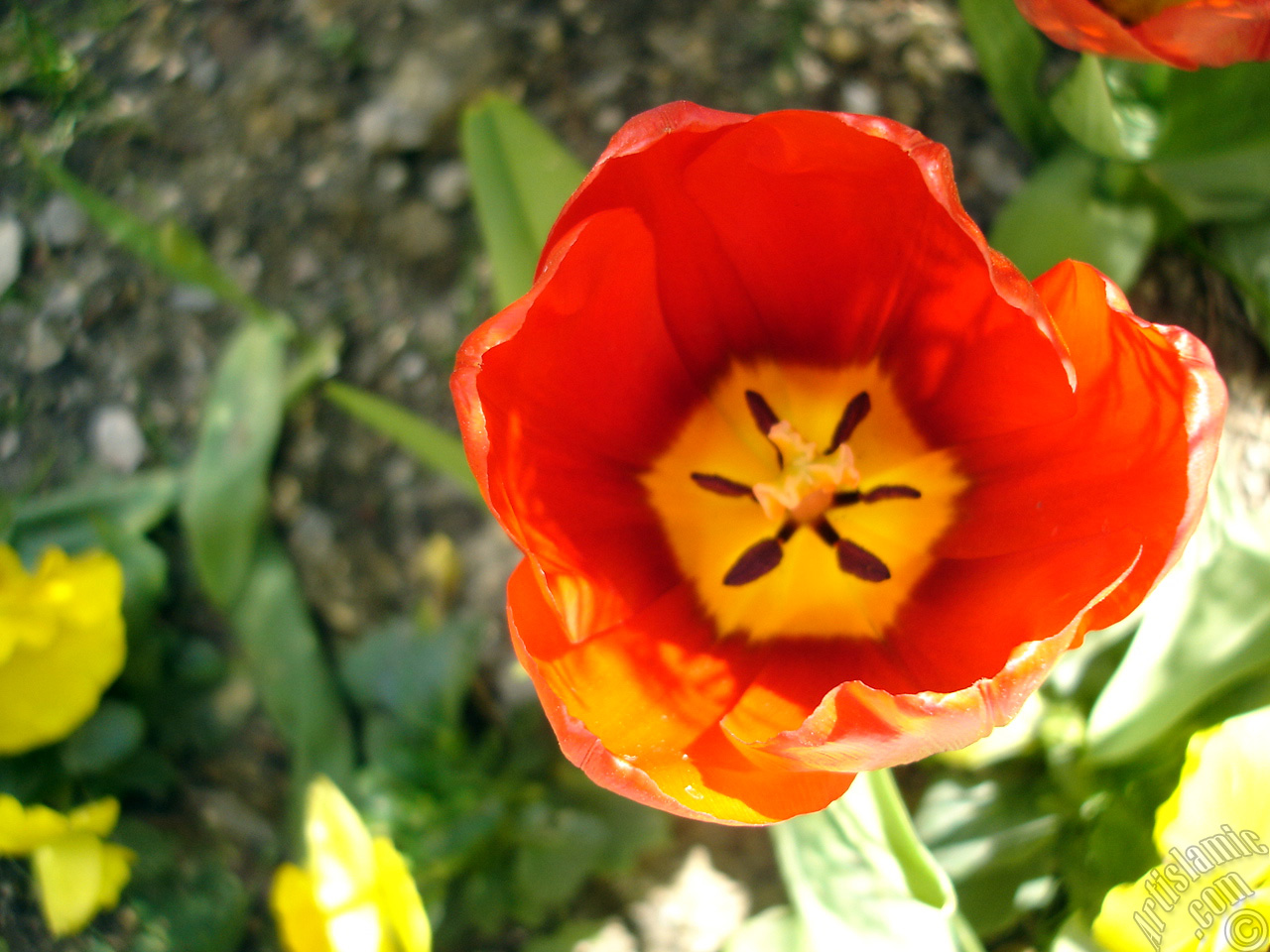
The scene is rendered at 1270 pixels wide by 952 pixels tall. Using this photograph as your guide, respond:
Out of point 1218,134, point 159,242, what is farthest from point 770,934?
point 159,242

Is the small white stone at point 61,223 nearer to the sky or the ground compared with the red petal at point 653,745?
nearer to the sky

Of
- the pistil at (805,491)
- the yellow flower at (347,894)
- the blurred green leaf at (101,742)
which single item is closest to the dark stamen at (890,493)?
the pistil at (805,491)

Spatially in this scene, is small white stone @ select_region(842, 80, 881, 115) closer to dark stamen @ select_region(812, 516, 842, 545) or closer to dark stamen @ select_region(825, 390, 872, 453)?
dark stamen @ select_region(825, 390, 872, 453)

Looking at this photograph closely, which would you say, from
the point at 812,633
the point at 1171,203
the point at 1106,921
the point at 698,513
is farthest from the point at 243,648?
the point at 1171,203

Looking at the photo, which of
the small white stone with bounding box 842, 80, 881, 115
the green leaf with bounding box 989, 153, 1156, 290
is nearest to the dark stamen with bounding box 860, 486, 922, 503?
the green leaf with bounding box 989, 153, 1156, 290

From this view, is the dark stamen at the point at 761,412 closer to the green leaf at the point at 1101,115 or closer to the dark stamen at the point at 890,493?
the dark stamen at the point at 890,493

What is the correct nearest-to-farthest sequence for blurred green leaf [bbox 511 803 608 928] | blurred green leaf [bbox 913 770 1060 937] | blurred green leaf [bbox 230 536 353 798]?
blurred green leaf [bbox 913 770 1060 937]
blurred green leaf [bbox 511 803 608 928]
blurred green leaf [bbox 230 536 353 798]
